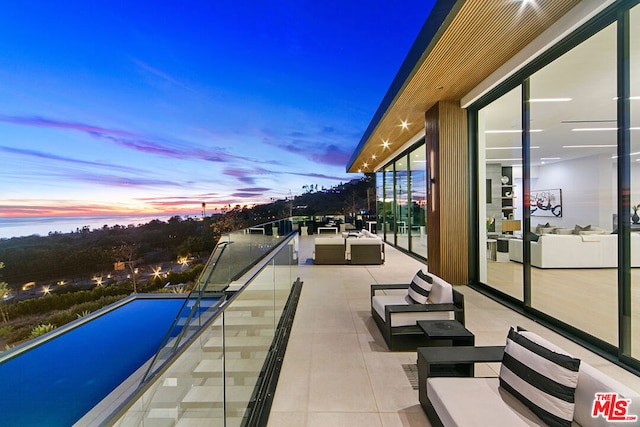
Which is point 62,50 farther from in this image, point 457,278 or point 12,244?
point 457,278

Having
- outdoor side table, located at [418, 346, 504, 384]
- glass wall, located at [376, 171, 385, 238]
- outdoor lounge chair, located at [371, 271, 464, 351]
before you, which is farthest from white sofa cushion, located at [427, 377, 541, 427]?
glass wall, located at [376, 171, 385, 238]

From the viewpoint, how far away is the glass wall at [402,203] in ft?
34.6

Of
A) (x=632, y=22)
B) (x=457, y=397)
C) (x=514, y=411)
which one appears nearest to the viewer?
(x=514, y=411)

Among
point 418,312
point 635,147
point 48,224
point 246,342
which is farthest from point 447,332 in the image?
point 48,224

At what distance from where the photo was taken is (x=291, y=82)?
94.2 feet

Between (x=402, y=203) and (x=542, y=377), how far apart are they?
9.56 meters

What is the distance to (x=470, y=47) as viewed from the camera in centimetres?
409

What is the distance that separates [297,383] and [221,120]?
135 ft

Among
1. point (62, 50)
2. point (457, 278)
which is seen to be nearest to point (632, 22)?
point (457, 278)

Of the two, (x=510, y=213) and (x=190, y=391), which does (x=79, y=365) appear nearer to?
(x=190, y=391)

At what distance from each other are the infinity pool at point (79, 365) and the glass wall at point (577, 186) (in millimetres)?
10150

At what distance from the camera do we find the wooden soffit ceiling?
131 inches

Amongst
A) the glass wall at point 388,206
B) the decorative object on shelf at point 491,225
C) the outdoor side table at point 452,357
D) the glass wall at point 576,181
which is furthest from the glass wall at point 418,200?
the outdoor side table at point 452,357

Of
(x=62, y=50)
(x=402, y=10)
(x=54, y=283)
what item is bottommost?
(x=54, y=283)
